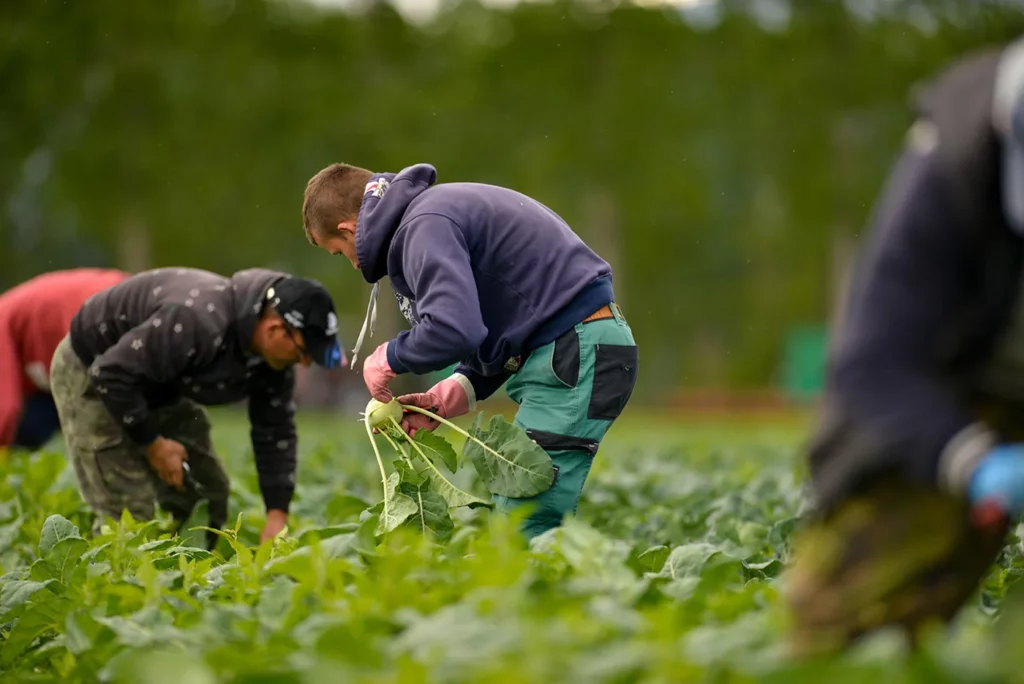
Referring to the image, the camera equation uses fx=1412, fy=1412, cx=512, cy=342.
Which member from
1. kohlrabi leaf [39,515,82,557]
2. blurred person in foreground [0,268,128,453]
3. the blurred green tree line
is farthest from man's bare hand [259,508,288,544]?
the blurred green tree line

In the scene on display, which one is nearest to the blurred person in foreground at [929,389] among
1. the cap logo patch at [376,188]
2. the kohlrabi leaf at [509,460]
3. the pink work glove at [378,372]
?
the kohlrabi leaf at [509,460]

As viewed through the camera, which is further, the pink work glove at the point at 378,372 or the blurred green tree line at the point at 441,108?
the blurred green tree line at the point at 441,108

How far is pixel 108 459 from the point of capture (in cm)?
639

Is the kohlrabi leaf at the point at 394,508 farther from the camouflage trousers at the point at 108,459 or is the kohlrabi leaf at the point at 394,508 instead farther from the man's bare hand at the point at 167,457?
the camouflage trousers at the point at 108,459

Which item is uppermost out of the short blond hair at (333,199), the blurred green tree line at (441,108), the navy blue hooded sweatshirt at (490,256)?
the short blond hair at (333,199)

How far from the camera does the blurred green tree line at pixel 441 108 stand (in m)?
26.9

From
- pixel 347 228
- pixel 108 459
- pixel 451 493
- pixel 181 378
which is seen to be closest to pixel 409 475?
pixel 451 493

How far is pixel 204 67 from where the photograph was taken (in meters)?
28.2

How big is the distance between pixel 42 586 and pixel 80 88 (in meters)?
24.0

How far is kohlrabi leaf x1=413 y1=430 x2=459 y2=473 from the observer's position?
4.93 meters

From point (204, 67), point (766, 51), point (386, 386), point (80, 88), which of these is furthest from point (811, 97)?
point (386, 386)

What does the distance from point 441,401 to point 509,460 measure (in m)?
0.54

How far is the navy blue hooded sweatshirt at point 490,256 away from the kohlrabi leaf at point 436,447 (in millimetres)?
280

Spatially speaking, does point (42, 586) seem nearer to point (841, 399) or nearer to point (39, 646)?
point (39, 646)
